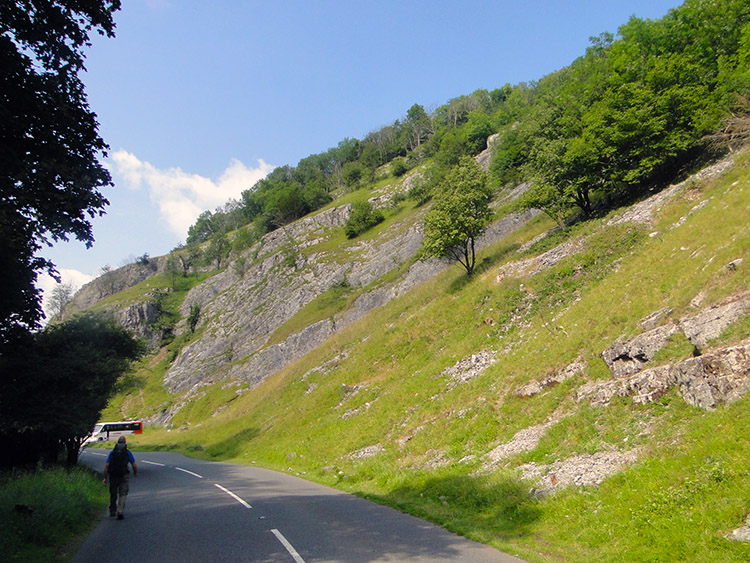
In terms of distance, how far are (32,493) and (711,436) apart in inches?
583

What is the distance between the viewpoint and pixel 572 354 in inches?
557

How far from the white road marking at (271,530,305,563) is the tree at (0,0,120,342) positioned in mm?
7646

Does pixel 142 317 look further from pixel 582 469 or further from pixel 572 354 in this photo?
pixel 582 469

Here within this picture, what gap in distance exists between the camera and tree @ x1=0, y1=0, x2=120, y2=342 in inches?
320

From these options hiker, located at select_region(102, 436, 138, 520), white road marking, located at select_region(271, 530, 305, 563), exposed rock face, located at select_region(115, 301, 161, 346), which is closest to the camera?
white road marking, located at select_region(271, 530, 305, 563)

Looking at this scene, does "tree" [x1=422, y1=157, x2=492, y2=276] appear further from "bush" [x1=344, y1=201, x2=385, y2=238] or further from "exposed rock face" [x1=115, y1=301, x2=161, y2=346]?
"exposed rock face" [x1=115, y1=301, x2=161, y2=346]

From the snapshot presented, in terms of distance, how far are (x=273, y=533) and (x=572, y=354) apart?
10.6 m

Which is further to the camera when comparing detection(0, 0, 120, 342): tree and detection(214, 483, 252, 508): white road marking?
detection(214, 483, 252, 508): white road marking

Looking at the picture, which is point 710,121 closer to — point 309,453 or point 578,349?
point 578,349

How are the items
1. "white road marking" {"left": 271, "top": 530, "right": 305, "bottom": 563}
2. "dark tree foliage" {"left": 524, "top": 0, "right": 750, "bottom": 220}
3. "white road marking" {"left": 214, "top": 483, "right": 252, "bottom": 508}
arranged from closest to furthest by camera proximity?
"white road marking" {"left": 271, "top": 530, "right": 305, "bottom": 563} < "white road marking" {"left": 214, "top": 483, "right": 252, "bottom": 508} < "dark tree foliage" {"left": 524, "top": 0, "right": 750, "bottom": 220}

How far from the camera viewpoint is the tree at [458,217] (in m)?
31.5

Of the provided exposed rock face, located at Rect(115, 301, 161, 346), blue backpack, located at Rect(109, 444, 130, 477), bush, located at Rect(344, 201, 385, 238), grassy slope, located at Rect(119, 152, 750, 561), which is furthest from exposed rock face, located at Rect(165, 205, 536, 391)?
blue backpack, located at Rect(109, 444, 130, 477)

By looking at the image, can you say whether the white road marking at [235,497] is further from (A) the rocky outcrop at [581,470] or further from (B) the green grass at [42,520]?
(A) the rocky outcrop at [581,470]

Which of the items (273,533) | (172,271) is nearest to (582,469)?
(273,533)
